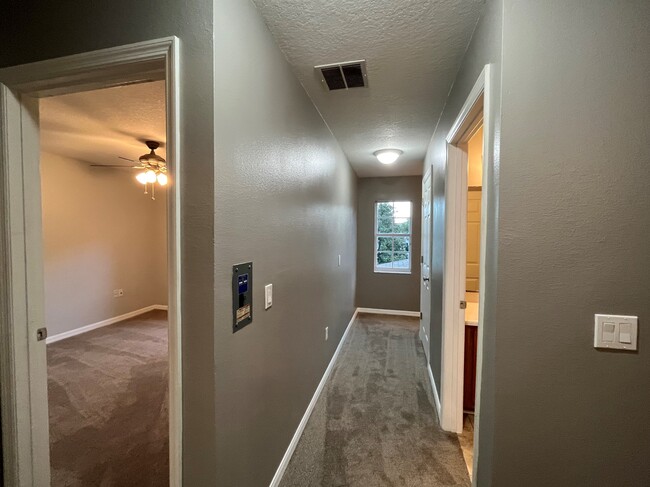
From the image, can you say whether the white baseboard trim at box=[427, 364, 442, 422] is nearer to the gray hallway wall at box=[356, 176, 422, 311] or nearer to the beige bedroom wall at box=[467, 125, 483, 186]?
the beige bedroom wall at box=[467, 125, 483, 186]

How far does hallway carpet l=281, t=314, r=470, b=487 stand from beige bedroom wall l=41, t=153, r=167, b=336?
3.73 meters

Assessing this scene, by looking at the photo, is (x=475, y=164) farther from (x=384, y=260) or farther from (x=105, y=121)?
(x=105, y=121)

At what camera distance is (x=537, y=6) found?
94 centimetres

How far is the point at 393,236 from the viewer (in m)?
5.12

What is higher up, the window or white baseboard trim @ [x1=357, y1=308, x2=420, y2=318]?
the window

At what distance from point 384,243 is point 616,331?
426 cm

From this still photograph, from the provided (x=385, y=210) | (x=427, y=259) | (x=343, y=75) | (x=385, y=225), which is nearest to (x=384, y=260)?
(x=385, y=225)

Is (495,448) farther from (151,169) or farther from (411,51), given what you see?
(151,169)

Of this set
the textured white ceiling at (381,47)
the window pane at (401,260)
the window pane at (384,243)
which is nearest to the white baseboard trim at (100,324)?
the textured white ceiling at (381,47)

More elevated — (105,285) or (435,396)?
(105,285)

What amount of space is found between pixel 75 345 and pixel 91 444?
2.32 m

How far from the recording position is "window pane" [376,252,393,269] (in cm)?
516

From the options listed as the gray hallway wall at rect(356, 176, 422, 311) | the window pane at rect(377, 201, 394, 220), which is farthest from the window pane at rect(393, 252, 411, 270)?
the window pane at rect(377, 201, 394, 220)

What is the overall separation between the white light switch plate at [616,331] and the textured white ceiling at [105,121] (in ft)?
9.03
